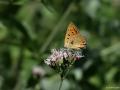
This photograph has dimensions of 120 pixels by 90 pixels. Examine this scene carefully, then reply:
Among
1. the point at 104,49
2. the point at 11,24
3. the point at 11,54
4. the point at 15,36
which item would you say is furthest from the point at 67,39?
the point at 11,54

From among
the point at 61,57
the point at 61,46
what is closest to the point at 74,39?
the point at 61,57

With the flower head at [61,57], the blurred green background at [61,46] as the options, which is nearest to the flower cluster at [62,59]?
the flower head at [61,57]

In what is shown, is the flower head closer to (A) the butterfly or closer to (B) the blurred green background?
(A) the butterfly

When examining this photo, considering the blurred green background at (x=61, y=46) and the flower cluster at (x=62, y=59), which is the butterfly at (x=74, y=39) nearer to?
the flower cluster at (x=62, y=59)

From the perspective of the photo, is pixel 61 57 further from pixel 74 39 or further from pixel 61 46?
pixel 61 46

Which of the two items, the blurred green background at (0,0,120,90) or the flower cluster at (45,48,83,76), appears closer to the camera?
the flower cluster at (45,48,83,76)

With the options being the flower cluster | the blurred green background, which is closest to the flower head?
the flower cluster
